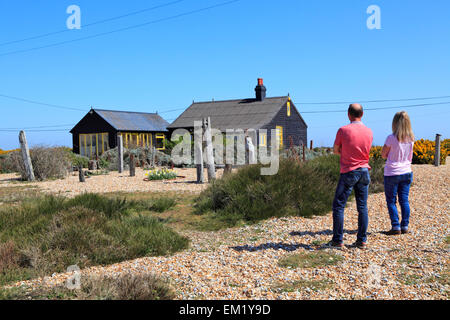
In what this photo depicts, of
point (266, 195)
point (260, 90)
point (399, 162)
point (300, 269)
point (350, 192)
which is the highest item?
point (260, 90)

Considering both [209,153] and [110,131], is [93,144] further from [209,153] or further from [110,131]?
[209,153]

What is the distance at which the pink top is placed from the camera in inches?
233

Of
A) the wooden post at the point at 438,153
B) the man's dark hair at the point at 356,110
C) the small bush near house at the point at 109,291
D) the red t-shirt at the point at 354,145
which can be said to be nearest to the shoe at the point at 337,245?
the red t-shirt at the point at 354,145

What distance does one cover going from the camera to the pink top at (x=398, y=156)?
5910 mm

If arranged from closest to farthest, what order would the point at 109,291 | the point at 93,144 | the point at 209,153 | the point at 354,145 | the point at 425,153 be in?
the point at 109,291 → the point at 354,145 → the point at 209,153 → the point at 425,153 → the point at 93,144

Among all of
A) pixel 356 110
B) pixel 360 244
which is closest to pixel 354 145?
pixel 356 110

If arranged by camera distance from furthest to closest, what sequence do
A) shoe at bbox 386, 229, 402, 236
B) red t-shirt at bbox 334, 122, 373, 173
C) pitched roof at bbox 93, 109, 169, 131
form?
pitched roof at bbox 93, 109, 169, 131 → shoe at bbox 386, 229, 402, 236 → red t-shirt at bbox 334, 122, 373, 173

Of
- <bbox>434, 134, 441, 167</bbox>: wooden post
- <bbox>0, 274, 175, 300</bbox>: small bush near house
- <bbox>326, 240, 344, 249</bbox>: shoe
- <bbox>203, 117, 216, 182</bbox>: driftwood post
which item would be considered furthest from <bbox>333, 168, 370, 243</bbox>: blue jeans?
<bbox>434, 134, 441, 167</bbox>: wooden post

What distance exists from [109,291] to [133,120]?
29.6 m

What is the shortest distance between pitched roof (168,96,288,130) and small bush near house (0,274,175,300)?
24794 millimetres

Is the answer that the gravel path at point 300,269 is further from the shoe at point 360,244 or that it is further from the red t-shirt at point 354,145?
the red t-shirt at point 354,145

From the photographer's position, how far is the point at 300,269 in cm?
457

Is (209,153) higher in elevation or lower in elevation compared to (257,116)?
lower

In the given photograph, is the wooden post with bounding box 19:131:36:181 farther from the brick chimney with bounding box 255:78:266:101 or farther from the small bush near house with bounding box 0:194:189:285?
the brick chimney with bounding box 255:78:266:101
